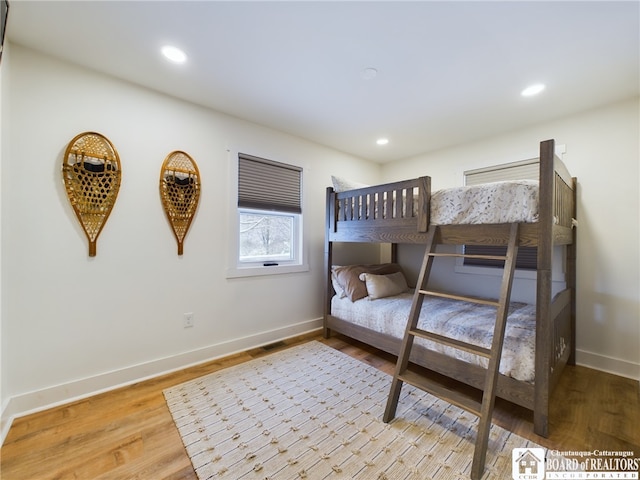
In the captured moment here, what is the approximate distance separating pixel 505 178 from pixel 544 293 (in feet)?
6.13

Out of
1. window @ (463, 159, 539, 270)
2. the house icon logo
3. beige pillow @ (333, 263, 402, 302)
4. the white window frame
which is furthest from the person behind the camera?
beige pillow @ (333, 263, 402, 302)

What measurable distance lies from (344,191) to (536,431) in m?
2.45

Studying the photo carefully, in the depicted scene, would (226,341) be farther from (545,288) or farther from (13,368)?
(545,288)

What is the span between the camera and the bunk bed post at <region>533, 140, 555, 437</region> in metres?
1.57

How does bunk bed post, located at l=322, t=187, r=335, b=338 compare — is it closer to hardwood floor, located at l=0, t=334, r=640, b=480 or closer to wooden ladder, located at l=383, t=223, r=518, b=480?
wooden ladder, located at l=383, t=223, r=518, b=480

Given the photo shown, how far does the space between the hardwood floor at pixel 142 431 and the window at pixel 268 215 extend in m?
1.43

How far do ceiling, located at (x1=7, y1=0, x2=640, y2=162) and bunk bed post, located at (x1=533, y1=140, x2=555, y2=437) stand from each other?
2.31 feet

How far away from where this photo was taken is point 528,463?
1390 millimetres

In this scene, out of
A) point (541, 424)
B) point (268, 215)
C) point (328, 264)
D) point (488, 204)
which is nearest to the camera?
point (541, 424)

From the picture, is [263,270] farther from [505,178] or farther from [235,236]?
[505,178]

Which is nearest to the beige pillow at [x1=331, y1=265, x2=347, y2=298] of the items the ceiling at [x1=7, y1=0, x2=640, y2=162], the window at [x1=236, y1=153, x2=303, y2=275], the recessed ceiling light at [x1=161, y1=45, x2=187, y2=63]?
the window at [x1=236, y1=153, x2=303, y2=275]

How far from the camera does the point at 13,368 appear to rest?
172 centimetres

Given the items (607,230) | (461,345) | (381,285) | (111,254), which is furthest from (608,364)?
(111,254)

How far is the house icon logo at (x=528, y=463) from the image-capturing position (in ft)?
4.33
